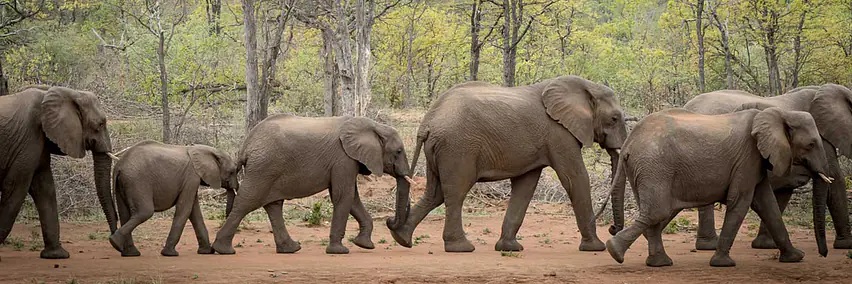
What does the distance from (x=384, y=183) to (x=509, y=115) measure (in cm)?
702

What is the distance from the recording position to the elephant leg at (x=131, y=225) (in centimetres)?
1105

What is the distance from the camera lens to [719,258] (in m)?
10.4

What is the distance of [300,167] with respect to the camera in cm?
1204

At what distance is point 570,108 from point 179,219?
4.82m

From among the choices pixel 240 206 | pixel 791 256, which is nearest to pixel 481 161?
pixel 240 206

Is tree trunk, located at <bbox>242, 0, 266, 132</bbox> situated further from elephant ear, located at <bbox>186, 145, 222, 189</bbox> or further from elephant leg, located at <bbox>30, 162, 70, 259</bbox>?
elephant leg, located at <bbox>30, 162, 70, 259</bbox>

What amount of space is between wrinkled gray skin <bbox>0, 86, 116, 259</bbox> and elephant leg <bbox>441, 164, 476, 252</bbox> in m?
3.84

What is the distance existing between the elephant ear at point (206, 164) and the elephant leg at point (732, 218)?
5783mm

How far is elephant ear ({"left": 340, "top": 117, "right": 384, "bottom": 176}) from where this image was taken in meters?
12.1

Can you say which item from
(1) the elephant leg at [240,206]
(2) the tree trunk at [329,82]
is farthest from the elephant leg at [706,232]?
(2) the tree trunk at [329,82]

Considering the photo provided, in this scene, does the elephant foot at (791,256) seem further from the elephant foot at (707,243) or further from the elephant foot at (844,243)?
the elephant foot at (707,243)

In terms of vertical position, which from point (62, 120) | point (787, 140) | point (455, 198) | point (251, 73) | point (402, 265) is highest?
point (787, 140)

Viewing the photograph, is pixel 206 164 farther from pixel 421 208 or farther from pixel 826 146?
pixel 826 146

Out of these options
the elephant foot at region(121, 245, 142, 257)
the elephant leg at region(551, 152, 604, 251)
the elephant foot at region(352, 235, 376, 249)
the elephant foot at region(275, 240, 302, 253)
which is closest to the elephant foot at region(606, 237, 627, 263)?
the elephant leg at region(551, 152, 604, 251)
